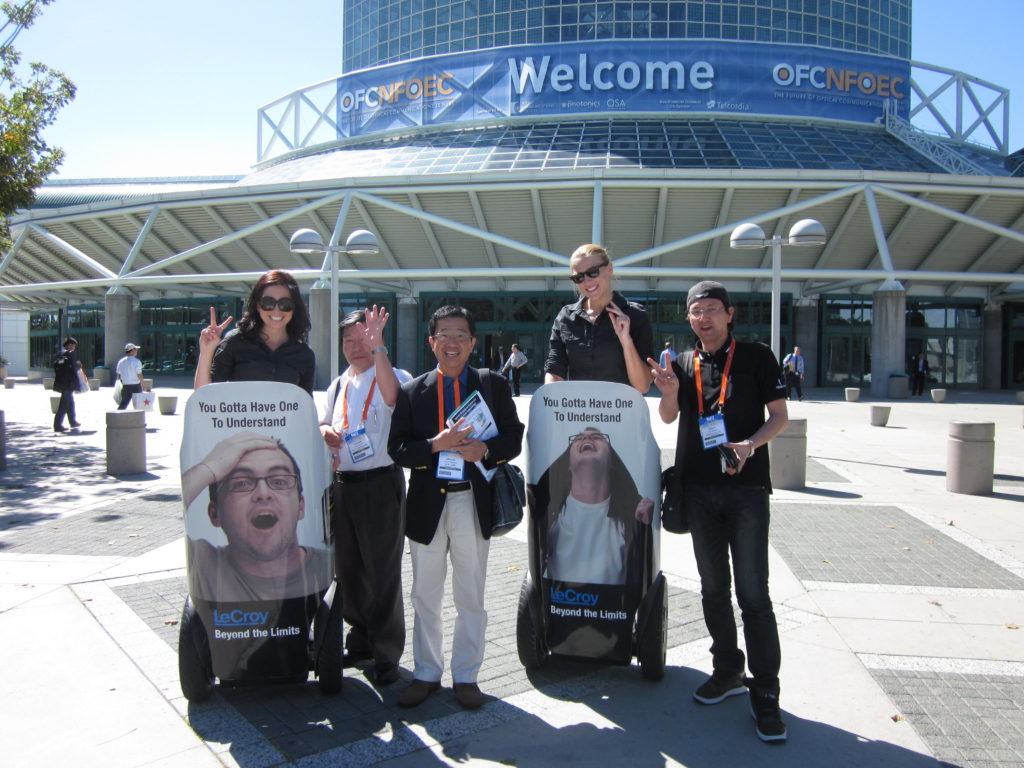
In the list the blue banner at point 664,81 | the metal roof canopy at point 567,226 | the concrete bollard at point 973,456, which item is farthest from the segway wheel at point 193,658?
the blue banner at point 664,81

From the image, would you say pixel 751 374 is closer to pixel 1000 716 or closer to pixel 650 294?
pixel 1000 716

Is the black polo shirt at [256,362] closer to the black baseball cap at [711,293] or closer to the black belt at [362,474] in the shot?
the black belt at [362,474]

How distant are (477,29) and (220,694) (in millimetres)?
43147

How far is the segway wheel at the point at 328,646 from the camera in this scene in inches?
142

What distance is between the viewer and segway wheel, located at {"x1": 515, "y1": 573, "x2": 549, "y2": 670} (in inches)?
152

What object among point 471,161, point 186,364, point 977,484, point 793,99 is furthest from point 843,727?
point 186,364

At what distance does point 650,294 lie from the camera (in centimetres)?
3325

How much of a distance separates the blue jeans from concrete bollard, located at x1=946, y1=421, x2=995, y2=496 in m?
6.95

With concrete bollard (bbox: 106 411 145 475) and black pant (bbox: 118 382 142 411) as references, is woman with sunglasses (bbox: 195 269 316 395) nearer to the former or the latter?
concrete bollard (bbox: 106 411 145 475)

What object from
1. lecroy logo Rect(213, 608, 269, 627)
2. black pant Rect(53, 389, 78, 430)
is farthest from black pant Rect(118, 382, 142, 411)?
lecroy logo Rect(213, 608, 269, 627)

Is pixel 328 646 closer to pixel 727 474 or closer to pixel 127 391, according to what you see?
pixel 727 474

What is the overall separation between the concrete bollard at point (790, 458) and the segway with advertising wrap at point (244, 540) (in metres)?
7.26

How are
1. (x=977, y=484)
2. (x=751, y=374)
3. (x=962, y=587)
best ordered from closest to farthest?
(x=751, y=374) < (x=962, y=587) < (x=977, y=484)

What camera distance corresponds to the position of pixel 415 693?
3.58m
